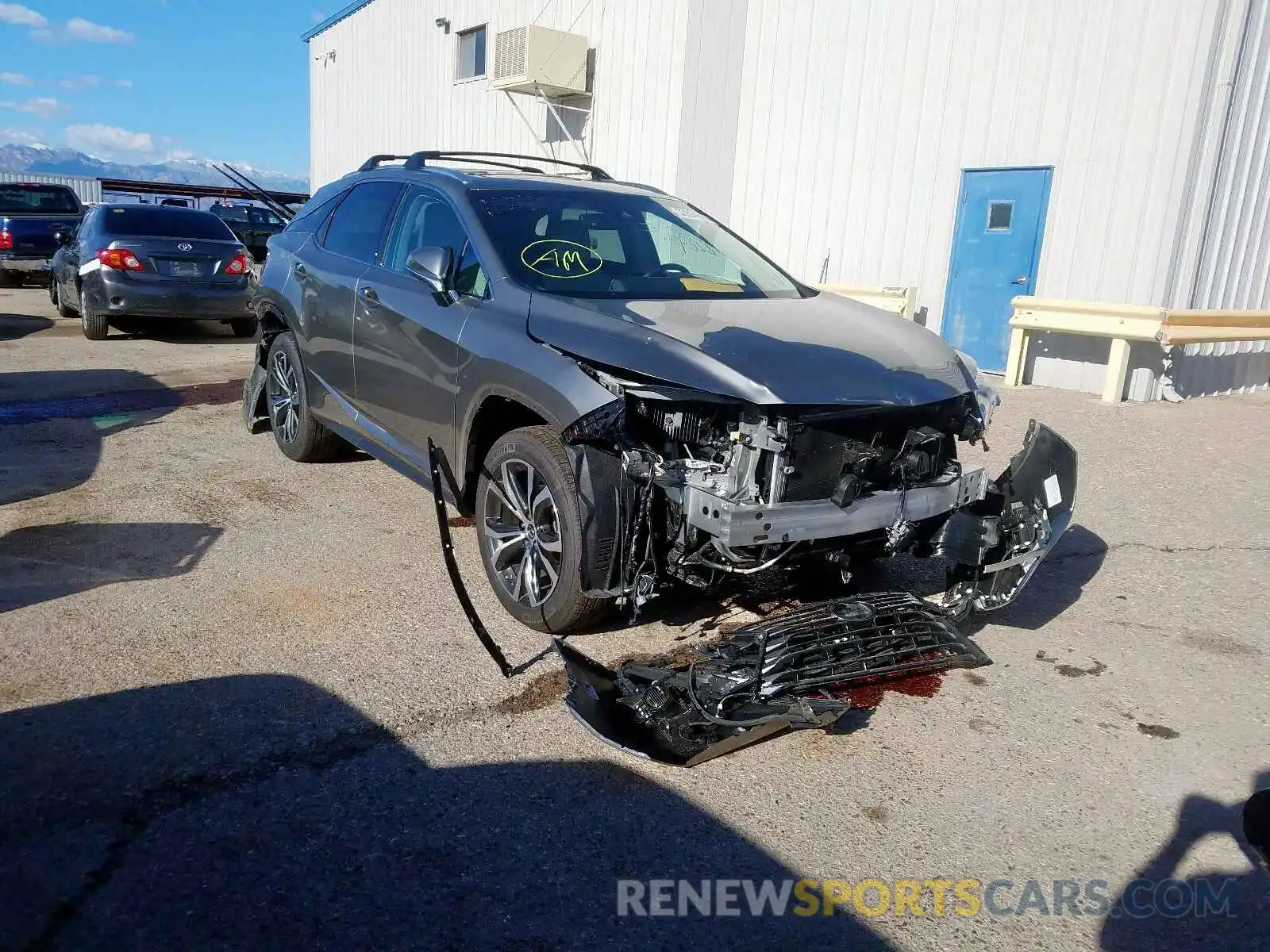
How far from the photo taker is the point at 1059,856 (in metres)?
2.84

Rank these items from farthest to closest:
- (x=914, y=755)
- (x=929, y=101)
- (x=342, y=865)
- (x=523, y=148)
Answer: (x=523, y=148) < (x=929, y=101) < (x=914, y=755) < (x=342, y=865)

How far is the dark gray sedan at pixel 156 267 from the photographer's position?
1123 centimetres

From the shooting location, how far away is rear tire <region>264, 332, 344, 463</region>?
616 centimetres

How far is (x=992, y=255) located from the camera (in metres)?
11.1

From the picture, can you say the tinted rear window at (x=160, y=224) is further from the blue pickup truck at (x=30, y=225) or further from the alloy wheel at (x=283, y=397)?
the alloy wheel at (x=283, y=397)

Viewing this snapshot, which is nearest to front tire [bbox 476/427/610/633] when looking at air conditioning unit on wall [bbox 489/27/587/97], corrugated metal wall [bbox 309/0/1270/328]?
corrugated metal wall [bbox 309/0/1270/328]

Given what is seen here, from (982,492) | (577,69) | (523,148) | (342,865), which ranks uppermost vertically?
(577,69)

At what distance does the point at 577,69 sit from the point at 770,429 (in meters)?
13.0

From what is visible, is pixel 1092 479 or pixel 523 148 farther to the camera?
pixel 523 148

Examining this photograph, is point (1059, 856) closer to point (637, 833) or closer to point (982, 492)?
point (637, 833)

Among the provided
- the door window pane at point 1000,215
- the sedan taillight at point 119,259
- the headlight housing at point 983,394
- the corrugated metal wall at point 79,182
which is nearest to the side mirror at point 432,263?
the headlight housing at point 983,394

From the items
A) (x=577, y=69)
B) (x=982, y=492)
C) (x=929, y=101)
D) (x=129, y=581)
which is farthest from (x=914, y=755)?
(x=577, y=69)

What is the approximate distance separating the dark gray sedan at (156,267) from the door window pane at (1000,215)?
874 cm

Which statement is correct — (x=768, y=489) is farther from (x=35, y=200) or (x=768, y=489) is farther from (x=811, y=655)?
(x=35, y=200)
